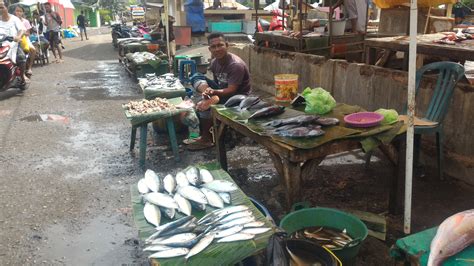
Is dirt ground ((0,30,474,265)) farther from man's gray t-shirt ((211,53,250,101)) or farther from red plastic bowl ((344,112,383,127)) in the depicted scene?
man's gray t-shirt ((211,53,250,101))

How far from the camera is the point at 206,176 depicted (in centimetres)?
358

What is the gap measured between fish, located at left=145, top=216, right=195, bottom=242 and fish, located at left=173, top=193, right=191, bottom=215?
0.37ft

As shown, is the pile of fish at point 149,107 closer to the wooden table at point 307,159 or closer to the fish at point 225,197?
the wooden table at point 307,159

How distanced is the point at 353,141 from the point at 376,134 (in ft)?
0.72

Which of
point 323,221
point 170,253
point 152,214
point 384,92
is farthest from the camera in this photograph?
point 384,92

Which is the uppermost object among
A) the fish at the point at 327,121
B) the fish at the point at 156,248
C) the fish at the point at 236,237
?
the fish at the point at 327,121

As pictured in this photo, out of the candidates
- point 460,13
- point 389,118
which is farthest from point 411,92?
point 460,13

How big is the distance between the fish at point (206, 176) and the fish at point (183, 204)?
0.35 meters

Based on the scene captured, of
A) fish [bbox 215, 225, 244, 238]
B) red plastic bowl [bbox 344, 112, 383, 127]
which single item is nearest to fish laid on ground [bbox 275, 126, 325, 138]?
red plastic bowl [bbox 344, 112, 383, 127]

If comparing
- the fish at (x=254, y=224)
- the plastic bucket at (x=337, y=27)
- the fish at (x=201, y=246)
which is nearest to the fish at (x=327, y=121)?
the fish at (x=254, y=224)

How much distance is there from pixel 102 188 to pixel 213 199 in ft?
8.55

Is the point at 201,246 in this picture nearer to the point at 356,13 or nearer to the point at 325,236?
Answer: the point at 325,236

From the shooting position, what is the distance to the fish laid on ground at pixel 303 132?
3.58 metres

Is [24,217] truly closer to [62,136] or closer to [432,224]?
[62,136]
